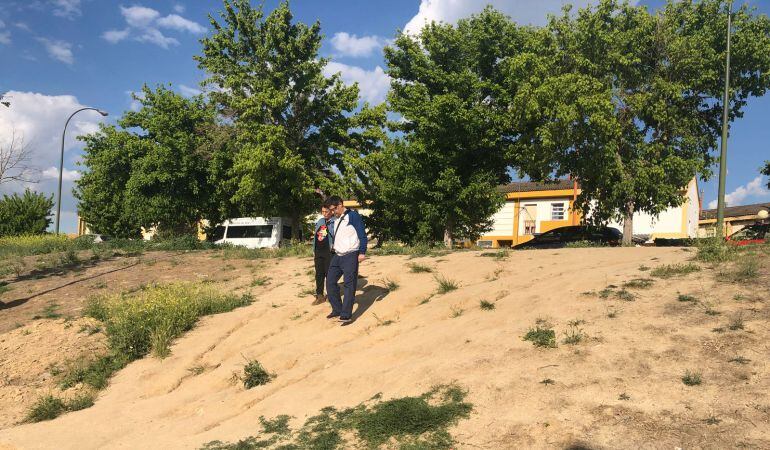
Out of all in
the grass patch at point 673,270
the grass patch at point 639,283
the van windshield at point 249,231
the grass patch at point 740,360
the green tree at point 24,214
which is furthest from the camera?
the green tree at point 24,214

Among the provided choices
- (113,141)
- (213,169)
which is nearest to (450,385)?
(213,169)

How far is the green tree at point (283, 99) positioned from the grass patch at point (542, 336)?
18472mm

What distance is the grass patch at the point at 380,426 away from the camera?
13.3 feet

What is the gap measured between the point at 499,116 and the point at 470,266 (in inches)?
425

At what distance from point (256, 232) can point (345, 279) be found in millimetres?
20770

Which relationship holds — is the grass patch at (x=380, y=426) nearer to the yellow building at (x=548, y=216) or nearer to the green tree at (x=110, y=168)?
the green tree at (x=110, y=168)

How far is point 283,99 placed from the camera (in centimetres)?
2339

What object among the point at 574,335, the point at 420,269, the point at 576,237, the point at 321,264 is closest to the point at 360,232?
the point at 321,264

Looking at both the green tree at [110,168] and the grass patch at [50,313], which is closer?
the grass patch at [50,313]

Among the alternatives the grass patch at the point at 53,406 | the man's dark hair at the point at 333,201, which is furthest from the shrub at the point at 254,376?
the man's dark hair at the point at 333,201

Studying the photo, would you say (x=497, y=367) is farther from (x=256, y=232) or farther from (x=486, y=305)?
(x=256, y=232)

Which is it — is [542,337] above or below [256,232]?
below

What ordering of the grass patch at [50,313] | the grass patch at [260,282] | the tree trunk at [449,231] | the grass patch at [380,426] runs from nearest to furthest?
1. the grass patch at [380,426]
2. the grass patch at [50,313]
3. the grass patch at [260,282]
4. the tree trunk at [449,231]

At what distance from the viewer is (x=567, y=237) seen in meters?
20.5
